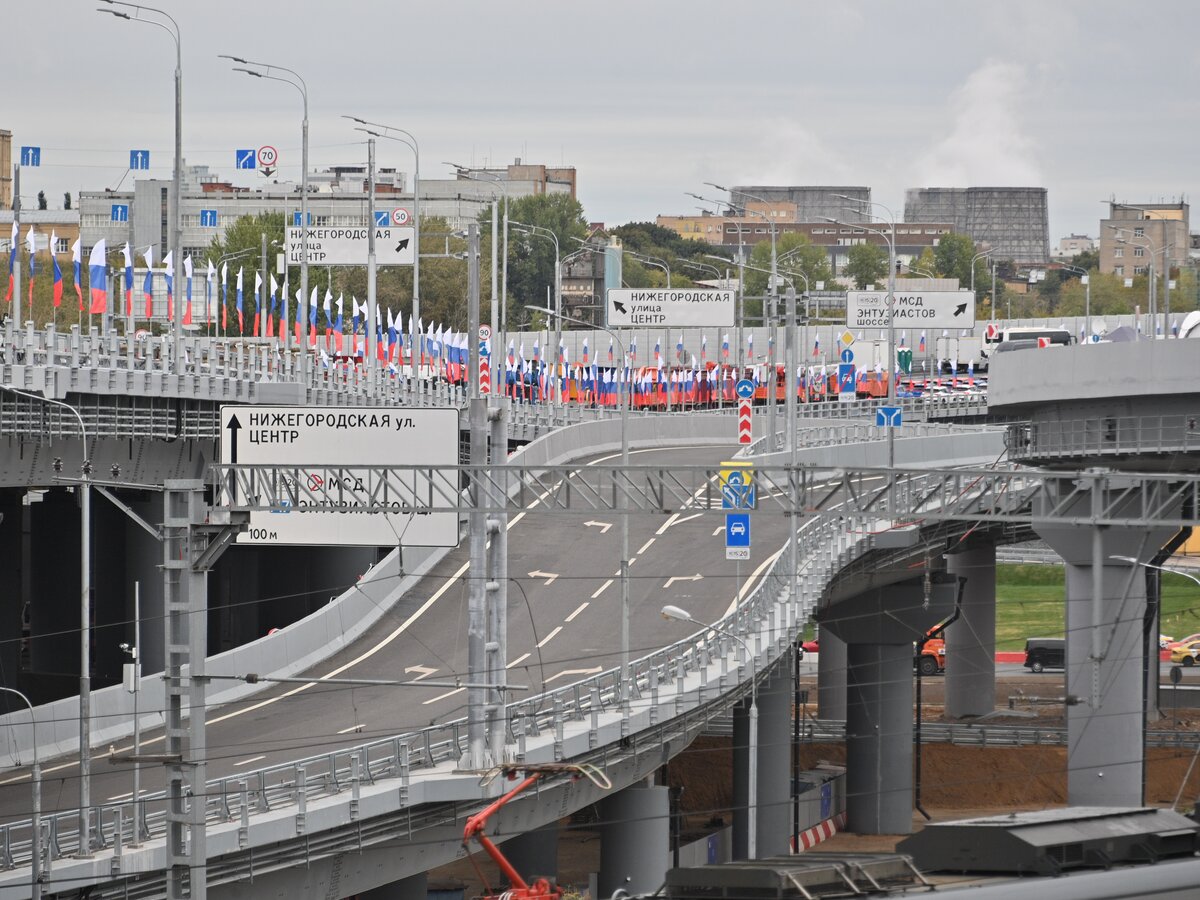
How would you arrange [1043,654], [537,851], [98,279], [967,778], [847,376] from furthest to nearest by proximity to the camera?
[1043,654]
[847,376]
[967,778]
[98,279]
[537,851]

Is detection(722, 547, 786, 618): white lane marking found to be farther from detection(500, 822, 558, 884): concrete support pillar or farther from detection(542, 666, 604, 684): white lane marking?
detection(500, 822, 558, 884): concrete support pillar

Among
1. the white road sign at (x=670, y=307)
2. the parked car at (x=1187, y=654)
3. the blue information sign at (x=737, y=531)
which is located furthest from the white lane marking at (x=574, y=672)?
the parked car at (x=1187, y=654)

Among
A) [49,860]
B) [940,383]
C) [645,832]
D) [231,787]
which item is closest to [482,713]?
[231,787]

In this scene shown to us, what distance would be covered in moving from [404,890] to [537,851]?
786cm

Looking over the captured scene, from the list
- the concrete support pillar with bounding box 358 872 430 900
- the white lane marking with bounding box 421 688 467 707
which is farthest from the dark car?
the concrete support pillar with bounding box 358 872 430 900

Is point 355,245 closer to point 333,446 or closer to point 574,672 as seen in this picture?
point 574,672

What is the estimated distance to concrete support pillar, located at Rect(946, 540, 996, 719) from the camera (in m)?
81.8

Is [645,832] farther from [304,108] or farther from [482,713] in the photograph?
[304,108]

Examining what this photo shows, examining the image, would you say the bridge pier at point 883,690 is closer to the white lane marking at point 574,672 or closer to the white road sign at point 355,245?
the white road sign at point 355,245

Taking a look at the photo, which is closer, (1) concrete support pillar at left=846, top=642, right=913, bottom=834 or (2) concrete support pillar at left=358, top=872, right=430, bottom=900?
(2) concrete support pillar at left=358, top=872, right=430, bottom=900

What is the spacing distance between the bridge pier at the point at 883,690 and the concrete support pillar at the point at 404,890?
30.2m

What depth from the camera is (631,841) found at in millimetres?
43500

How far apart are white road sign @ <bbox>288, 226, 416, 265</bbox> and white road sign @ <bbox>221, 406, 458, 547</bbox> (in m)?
31.7

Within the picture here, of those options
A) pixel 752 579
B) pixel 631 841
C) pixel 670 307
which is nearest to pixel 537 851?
pixel 631 841
